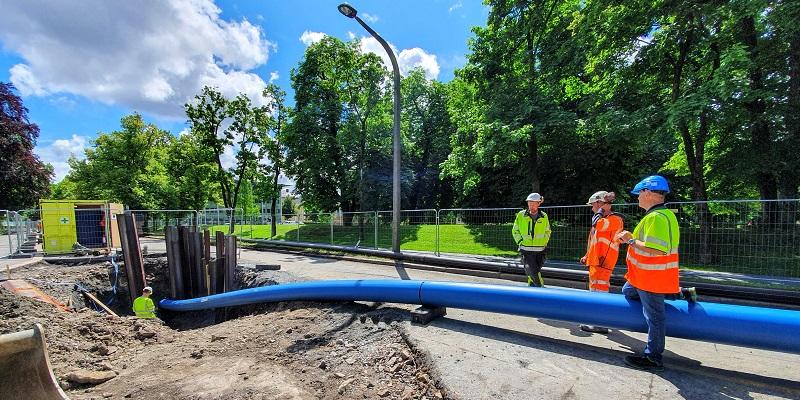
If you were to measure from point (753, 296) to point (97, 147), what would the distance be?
4505 cm

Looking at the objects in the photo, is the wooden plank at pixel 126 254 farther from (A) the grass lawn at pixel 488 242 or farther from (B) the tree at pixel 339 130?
(B) the tree at pixel 339 130

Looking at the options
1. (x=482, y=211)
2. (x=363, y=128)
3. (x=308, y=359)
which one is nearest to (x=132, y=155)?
(x=363, y=128)

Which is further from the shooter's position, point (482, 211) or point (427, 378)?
point (482, 211)

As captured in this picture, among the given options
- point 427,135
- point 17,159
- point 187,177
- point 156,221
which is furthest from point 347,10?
point 17,159

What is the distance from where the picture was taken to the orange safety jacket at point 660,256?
3.27 meters

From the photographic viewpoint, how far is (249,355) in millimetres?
4430

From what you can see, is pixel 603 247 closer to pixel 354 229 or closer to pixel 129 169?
pixel 354 229

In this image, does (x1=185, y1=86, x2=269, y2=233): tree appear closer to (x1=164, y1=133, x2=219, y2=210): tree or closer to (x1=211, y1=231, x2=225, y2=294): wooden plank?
(x1=164, y1=133, x2=219, y2=210): tree

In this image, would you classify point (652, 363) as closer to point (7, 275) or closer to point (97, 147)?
point (7, 275)

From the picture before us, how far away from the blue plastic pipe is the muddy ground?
0.29 metres

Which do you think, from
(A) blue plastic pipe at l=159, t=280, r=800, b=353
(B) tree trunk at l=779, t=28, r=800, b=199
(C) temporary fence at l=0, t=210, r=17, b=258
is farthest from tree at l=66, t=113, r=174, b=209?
(B) tree trunk at l=779, t=28, r=800, b=199

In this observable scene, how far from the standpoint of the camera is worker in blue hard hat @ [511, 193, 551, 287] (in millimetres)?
5516

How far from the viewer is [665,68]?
11359 mm

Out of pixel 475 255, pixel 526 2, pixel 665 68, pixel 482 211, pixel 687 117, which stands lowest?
pixel 475 255
